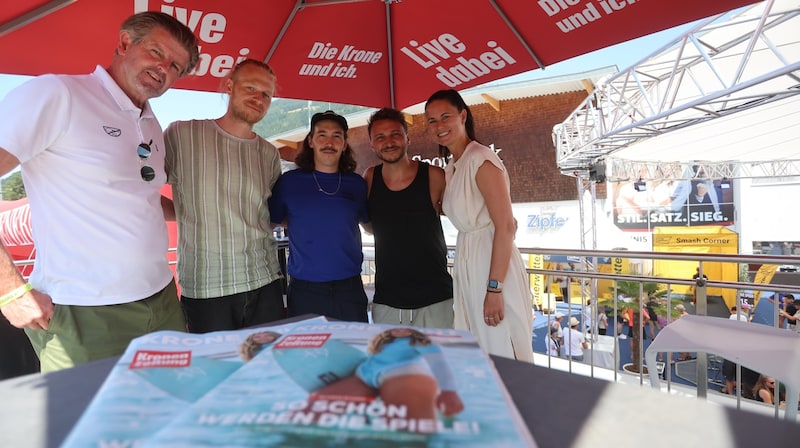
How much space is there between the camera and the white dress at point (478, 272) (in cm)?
203

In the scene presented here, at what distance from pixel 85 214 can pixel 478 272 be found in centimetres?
160

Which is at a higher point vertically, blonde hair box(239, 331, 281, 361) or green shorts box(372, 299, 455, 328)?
blonde hair box(239, 331, 281, 361)

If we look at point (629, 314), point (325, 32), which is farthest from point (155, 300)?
point (629, 314)

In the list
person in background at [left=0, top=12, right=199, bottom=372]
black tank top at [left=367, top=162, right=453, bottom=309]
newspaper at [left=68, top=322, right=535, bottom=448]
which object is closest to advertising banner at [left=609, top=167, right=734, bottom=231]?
black tank top at [left=367, top=162, right=453, bottom=309]

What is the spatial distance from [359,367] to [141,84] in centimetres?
143

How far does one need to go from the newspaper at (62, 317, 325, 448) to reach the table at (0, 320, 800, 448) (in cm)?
6

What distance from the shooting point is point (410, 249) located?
83.7 inches

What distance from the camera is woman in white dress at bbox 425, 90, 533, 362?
1999 mm

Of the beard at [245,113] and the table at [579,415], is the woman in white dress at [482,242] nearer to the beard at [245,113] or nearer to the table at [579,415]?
the beard at [245,113]

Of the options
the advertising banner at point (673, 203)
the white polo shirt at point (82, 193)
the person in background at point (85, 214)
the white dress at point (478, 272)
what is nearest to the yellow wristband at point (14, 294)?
the person in background at point (85, 214)

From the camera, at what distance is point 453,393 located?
0.46 m

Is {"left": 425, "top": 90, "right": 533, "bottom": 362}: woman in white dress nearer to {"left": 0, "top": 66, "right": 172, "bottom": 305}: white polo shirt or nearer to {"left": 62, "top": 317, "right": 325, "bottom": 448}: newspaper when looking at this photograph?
{"left": 0, "top": 66, "right": 172, "bottom": 305}: white polo shirt

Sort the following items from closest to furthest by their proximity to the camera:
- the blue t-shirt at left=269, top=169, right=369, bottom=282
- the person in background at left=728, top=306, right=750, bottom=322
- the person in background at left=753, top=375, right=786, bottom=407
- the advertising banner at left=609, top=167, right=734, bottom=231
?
the blue t-shirt at left=269, top=169, right=369, bottom=282, the person in background at left=728, top=306, right=750, bottom=322, the person in background at left=753, top=375, right=786, bottom=407, the advertising banner at left=609, top=167, right=734, bottom=231

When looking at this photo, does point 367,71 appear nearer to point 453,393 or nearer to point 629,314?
point 453,393
